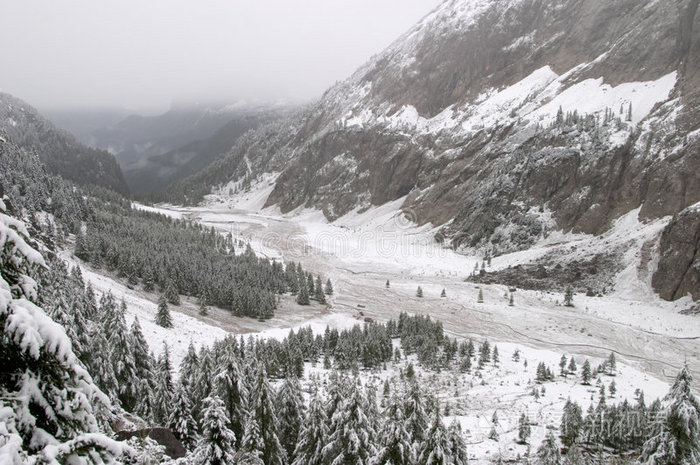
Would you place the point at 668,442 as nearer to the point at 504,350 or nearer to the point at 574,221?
the point at 504,350

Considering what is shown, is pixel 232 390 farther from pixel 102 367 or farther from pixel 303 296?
pixel 303 296

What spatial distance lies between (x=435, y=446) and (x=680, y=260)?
61350 millimetres

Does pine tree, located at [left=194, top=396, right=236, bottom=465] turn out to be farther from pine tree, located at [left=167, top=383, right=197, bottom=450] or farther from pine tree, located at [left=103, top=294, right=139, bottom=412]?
pine tree, located at [left=103, top=294, right=139, bottom=412]

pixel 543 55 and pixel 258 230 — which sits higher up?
pixel 543 55

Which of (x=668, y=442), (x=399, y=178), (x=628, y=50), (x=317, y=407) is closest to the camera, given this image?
(x=668, y=442)

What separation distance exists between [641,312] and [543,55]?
321ft

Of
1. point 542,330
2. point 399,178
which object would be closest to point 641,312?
point 542,330

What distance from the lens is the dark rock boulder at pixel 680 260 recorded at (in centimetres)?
5722

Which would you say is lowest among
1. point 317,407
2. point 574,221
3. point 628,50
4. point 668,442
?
point 317,407

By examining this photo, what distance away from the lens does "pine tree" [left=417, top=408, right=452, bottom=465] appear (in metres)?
15.1

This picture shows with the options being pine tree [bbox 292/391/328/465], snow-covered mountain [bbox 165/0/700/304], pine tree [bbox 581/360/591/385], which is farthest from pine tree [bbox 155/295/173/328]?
snow-covered mountain [bbox 165/0/700/304]

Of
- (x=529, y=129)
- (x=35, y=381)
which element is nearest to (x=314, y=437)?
(x=35, y=381)

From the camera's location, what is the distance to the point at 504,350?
168 ft

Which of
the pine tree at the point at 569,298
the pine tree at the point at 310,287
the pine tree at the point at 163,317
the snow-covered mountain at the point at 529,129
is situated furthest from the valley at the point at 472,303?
the pine tree at the point at 163,317
